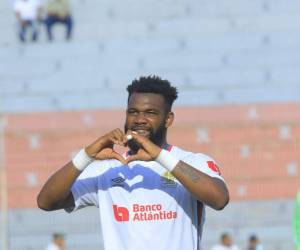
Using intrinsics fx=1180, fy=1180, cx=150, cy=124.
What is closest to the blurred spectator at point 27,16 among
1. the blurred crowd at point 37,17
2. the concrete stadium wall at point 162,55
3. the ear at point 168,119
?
the blurred crowd at point 37,17

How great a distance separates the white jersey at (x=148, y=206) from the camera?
497 cm

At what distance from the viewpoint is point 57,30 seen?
2469 centimetres

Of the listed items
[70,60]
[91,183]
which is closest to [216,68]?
[70,60]

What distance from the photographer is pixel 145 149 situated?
4.71 metres

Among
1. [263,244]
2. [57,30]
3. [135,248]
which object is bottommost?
[263,244]

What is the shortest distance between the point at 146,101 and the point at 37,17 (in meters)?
19.3

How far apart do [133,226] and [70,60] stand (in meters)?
17.8

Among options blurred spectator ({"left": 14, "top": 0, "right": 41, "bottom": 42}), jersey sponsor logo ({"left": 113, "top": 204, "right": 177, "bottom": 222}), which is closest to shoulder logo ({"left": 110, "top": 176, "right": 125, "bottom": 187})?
jersey sponsor logo ({"left": 113, "top": 204, "right": 177, "bottom": 222})

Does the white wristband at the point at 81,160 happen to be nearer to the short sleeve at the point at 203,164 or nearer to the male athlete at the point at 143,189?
the male athlete at the point at 143,189

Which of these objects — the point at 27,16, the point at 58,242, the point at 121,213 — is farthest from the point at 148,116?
the point at 27,16

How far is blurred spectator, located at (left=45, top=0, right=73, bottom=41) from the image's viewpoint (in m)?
23.4

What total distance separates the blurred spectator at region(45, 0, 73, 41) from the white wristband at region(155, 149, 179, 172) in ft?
61.7

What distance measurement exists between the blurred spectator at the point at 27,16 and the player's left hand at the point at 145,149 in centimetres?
1899

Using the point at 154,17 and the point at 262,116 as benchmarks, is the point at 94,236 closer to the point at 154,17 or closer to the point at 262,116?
the point at 262,116
